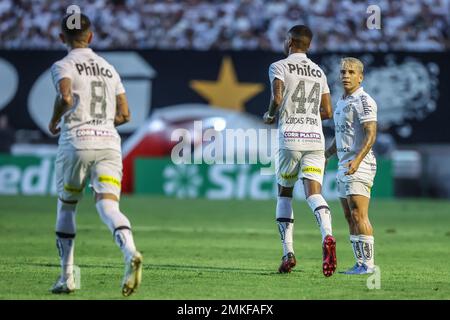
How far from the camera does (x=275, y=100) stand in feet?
35.3

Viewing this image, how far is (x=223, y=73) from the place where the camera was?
27.2 meters

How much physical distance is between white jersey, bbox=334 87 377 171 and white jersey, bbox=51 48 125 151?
2.95 m

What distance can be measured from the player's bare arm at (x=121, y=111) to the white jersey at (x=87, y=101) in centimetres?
9

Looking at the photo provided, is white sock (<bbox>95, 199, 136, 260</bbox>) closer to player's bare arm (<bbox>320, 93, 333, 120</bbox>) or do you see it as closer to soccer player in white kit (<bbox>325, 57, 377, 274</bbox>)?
soccer player in white kit (<bbox>325, 57, 377, 274</bbox>)

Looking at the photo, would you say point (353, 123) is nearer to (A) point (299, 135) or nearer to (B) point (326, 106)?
(B) point (326, 106)

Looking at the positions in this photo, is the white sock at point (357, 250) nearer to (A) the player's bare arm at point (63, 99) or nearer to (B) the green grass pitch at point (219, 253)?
(B) the green grass pitch at point (219, 253)

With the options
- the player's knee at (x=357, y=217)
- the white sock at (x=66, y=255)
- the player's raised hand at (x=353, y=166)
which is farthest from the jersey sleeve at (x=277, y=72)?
the white sock at (x=66, y=255)

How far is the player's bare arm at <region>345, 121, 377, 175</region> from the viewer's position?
10609 millimetres

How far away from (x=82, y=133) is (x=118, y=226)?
89 centimetres

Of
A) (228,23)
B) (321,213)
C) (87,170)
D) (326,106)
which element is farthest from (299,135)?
(228,23)

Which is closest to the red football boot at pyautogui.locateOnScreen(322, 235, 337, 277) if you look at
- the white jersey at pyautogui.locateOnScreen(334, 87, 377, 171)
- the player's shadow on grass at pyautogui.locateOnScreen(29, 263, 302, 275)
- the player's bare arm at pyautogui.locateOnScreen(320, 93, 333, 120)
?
the player's shadow on grass at pyautogui.locateOnScreen(29, 263, 302, 275)

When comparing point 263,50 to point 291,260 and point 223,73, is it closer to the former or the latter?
point 223,73
